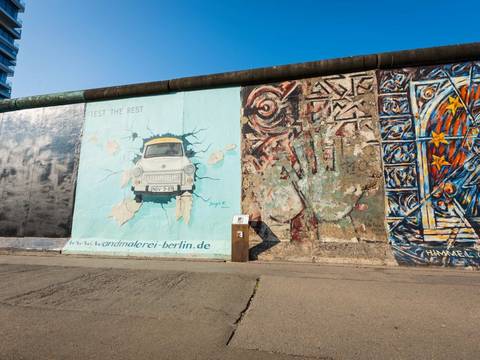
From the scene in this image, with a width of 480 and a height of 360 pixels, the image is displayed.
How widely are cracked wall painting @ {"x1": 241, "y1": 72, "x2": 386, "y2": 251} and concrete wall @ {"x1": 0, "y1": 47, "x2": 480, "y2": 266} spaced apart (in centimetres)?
3

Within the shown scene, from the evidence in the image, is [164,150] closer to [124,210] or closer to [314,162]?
[124,210]

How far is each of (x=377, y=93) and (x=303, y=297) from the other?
5.56 metres

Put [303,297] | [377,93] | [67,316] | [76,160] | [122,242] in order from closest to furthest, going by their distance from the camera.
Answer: [67,316] → [303,297] → [377,93] → [122,242] → [76,160]

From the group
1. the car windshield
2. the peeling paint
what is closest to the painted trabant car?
the car windshield

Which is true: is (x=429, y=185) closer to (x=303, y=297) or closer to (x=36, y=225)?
(x=303, y=297)

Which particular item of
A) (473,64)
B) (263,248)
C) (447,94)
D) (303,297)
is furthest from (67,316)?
(473,64)

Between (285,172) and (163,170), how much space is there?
11.5 feet

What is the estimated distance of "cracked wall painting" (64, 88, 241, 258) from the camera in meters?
6.97

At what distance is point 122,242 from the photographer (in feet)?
23.6

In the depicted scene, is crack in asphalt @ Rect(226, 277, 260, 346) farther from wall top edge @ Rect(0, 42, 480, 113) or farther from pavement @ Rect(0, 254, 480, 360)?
wall top edge @ Rect(0, 42, 480, 113)

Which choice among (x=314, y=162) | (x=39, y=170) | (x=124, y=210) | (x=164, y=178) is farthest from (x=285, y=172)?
(x=39, y=170)

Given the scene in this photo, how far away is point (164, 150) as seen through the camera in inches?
303

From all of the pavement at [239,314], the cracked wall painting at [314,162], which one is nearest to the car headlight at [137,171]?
the cracked wall painting at [314,162]

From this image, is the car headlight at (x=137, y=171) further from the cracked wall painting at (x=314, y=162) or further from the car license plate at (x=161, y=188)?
the cracked wall painting at (x=314, y=162)
